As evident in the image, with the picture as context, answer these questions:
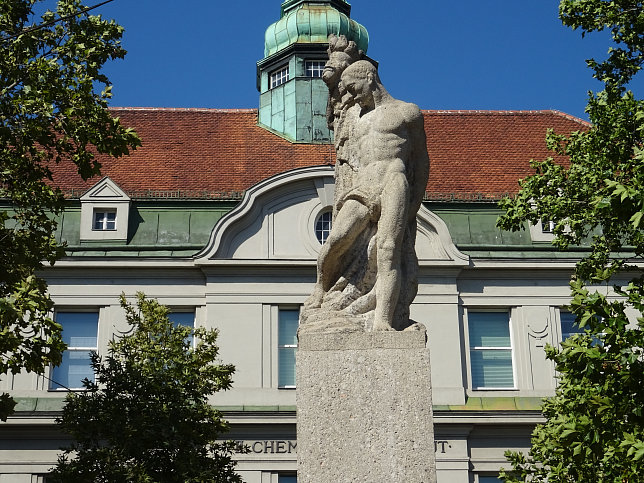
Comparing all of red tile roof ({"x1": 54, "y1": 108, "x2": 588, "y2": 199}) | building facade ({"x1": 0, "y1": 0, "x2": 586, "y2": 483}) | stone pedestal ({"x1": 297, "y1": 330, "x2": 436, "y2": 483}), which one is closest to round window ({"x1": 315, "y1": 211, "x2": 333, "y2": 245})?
building facade ({"x1": 0, "y1": 0, "x2": 586, "y2": 483})

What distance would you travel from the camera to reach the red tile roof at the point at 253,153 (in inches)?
1272

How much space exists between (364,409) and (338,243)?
1.52 metres

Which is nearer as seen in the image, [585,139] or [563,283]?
[585,139]

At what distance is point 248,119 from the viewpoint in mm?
36094

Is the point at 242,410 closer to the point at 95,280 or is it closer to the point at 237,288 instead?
the point at 237,288

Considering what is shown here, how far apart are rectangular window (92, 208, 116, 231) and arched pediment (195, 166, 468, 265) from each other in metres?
2.78

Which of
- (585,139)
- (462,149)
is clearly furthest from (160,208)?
(585,139)

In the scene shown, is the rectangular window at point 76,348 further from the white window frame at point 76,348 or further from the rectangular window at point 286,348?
the rectangular window at point 286,348

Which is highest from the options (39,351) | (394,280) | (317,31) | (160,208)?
(317,31)

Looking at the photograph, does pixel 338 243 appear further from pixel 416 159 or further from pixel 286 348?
pixel 286 348

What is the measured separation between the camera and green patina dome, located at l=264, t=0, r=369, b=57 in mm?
38344

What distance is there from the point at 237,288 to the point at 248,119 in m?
8.46

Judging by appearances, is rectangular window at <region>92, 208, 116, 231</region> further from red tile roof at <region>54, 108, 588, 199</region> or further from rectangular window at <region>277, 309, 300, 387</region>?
rectangular window at <region>277, 309, 300, 387</region>

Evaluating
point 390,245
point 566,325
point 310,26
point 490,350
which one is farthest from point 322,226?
point 390,245
